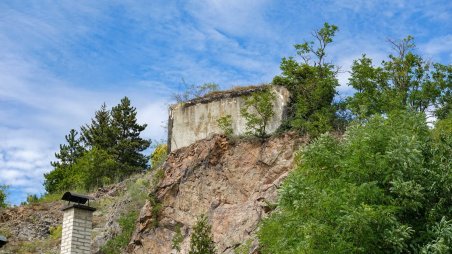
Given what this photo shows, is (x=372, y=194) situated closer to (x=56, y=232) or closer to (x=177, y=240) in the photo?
(x=177, y=240)

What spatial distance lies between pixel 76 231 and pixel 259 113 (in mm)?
8702

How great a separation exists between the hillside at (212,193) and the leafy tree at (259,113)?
1.52 feet

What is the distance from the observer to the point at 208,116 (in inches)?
1077

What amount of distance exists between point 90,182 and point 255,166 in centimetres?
1648

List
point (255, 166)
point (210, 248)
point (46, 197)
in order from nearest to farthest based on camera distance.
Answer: point (210, 248) < point (255, 166) < point (46, 197)

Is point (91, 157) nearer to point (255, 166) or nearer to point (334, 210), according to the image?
point (255, 166)

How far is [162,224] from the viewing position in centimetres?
2531

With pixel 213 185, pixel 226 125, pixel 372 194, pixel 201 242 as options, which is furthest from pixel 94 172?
pixel 372 194

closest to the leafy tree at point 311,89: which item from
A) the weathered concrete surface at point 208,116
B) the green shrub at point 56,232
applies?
the weathered concrete surface at point 208,116

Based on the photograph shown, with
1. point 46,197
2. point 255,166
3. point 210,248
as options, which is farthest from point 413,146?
point 46,197

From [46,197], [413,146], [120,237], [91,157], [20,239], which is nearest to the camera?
[413,146]

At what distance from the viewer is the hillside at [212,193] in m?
22.8

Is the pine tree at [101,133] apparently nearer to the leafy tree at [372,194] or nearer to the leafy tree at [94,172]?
the leafy tree at [94,172]

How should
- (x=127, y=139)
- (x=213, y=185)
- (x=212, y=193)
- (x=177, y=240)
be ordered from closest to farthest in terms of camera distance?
1. (x=177, y=240)
2. (x=212, y=193)
3. (x=213, y=185)
4. (x=127, y=139)
